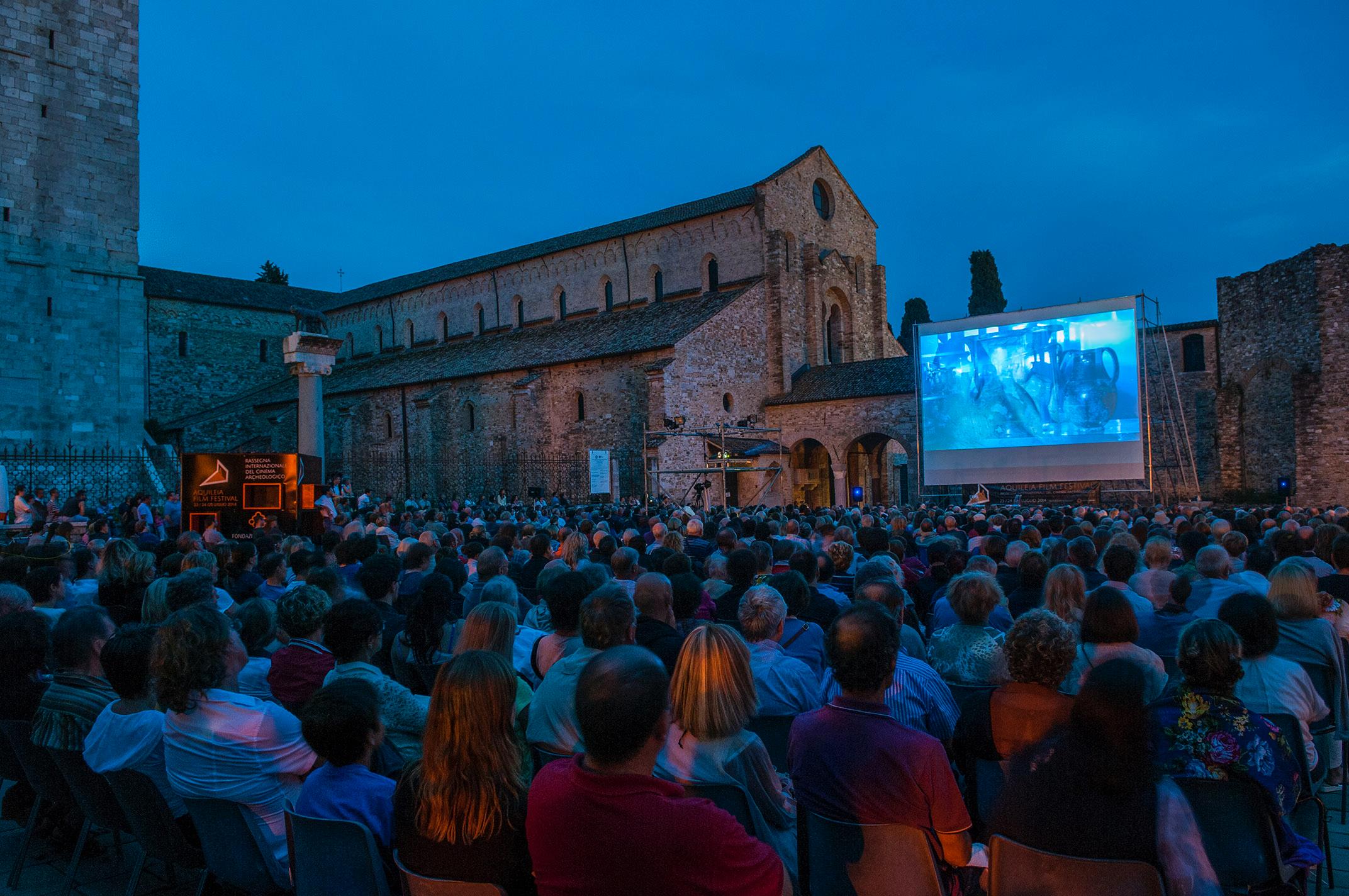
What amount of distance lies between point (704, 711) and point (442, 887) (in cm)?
94

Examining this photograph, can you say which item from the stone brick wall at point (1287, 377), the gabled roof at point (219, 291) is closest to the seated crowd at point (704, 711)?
the stone brick wall at point (1287, 377)

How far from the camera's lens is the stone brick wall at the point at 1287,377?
2189 centimetres

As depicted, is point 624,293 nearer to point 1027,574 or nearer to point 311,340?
point 311,340

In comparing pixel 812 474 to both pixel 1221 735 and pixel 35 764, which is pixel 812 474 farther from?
pixel 1221 735

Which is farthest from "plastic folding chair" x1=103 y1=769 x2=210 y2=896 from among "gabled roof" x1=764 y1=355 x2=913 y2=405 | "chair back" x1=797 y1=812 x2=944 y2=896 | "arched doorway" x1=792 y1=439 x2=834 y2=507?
"arched doorway" x1=792 y1=439 x2=834 y2=507

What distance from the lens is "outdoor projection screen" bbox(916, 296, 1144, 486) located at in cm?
2048

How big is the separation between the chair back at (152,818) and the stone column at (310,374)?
14.8 m

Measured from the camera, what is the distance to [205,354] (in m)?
39.2

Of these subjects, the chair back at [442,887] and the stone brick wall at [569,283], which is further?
the stone brick wall at [569,283]

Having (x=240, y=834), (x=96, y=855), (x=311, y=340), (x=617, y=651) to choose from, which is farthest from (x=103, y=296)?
(x=617, y=651)

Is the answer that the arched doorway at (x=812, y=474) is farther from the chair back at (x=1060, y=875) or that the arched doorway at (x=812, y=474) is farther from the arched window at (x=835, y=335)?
the chair back at (x=1060, y=875)

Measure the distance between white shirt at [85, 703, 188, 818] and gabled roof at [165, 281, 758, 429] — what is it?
75.2ft

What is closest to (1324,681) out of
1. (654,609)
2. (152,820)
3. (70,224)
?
(654,609)

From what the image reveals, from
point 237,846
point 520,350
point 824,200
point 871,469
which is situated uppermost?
point 824,200
